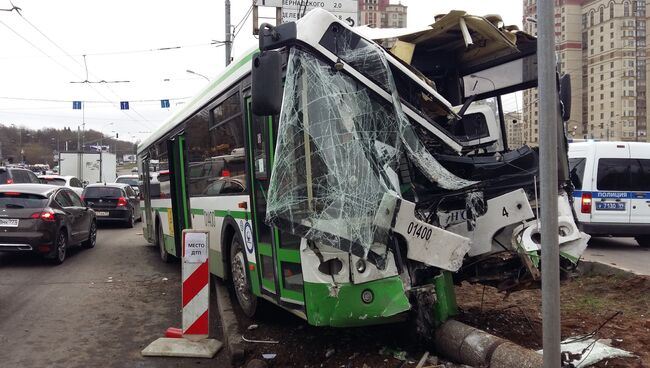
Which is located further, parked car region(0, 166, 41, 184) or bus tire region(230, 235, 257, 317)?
parked car region(0, 166, 41, 184)

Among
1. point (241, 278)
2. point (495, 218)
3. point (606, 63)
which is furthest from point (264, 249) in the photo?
point (606, 63)

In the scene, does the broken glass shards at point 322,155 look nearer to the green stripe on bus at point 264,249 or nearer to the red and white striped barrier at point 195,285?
the green stripe on bus at point 264,249

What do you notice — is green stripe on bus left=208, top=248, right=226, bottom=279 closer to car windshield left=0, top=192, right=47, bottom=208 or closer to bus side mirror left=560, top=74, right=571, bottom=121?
bus side mirror left=560, top=74, right=571, bottom=121

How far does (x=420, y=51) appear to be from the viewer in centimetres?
551

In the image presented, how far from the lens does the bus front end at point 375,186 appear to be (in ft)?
13.6

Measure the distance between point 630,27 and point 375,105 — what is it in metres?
44.6

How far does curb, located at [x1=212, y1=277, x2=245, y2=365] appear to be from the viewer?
5121 mm

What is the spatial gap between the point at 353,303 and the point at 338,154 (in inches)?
46.1

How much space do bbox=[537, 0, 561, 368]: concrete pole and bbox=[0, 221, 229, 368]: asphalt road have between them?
351cm

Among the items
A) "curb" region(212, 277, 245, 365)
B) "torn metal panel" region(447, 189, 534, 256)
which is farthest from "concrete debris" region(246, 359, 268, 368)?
"torn metal panel" region(447, 189, 534, 256)

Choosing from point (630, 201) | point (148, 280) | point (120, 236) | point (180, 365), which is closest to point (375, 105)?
point (180, 365)

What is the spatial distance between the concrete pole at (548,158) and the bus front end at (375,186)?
1.50m

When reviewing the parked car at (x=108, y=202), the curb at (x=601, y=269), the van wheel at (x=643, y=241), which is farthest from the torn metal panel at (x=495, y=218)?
the parked car at (x=108, y=202)

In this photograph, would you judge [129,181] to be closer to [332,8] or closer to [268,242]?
[332,8]
